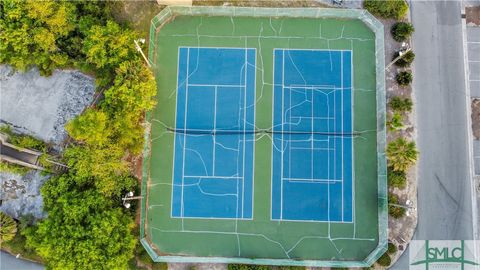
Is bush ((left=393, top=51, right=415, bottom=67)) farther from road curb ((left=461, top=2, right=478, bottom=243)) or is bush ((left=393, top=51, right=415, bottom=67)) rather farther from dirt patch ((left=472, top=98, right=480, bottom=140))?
dirt patch ((left=472, top=98, right=480, bottom=140))

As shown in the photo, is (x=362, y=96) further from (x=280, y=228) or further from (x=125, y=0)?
(x=125, y=0)

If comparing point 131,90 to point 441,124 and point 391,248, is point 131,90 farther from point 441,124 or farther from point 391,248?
point 441,124

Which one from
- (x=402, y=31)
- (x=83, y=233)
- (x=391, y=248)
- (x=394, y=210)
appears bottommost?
(x=391, y=248)

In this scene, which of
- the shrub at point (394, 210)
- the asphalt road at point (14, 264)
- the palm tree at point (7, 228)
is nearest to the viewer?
the palm tree at point (7, 228)

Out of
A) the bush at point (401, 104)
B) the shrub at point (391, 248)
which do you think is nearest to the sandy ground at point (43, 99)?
the bush at point (401, 104)

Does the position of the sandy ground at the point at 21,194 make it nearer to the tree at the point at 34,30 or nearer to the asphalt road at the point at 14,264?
the asphalt road at the point at 14,264

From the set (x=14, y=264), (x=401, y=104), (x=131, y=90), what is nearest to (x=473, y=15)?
(x=401, y=104)
